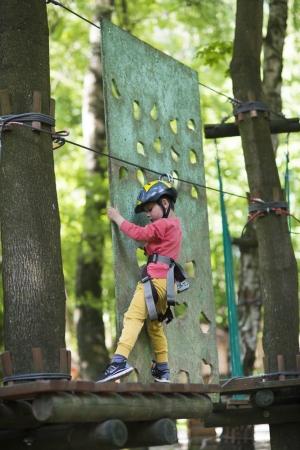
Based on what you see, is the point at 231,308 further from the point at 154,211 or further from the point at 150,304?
the point at 150,304

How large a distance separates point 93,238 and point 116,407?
38.3ft

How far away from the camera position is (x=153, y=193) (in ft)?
21.5

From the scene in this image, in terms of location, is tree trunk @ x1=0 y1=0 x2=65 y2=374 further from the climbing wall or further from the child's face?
the child's face

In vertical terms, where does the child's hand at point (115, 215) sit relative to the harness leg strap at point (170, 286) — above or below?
A: above

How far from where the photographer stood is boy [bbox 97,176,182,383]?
20.4 feet

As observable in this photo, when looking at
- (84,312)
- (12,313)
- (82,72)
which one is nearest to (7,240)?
(12,313)

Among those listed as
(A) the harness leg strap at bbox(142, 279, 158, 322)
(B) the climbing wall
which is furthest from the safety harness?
(B) the climbing wall

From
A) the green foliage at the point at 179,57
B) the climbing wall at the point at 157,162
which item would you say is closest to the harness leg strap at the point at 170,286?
the climbing wall at the point at 157,162

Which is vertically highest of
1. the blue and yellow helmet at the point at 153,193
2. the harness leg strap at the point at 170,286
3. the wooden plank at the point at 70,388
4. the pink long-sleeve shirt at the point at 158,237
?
the blue and yellow helmet at the point at 153,193

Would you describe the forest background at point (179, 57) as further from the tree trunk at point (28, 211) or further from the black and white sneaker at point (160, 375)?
the tree trunk at point (28, 211)

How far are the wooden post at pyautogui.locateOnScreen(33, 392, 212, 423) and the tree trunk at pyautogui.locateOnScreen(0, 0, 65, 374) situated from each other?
1.71 feet

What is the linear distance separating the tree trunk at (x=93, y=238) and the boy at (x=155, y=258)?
29.3ft

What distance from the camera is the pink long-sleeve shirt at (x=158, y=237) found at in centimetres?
635

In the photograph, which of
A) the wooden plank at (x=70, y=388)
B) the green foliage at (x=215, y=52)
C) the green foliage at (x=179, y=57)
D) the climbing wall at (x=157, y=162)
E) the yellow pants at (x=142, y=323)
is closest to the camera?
the wooden plank at (x=70, y=388)
